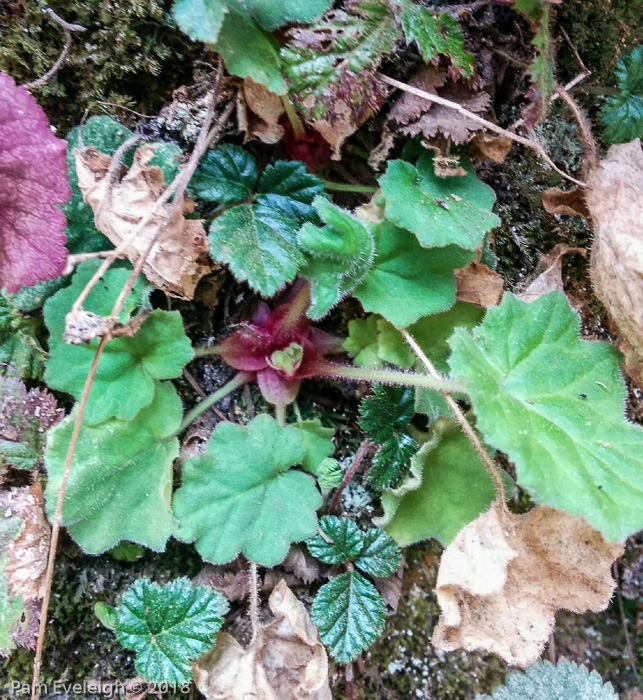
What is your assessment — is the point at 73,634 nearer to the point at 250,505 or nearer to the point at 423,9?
the point at 250,505

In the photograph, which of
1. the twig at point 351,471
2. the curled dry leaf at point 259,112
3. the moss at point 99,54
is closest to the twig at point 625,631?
the twig at point 351,471

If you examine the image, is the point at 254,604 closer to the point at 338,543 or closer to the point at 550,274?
the point at 338,543

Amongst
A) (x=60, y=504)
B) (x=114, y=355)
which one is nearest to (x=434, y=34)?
(x=114, y=355)

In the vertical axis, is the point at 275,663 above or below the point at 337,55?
below

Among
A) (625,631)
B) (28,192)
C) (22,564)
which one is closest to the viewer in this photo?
(28,192)

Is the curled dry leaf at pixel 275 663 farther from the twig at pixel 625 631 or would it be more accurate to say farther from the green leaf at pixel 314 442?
the twig at pixel 625 631

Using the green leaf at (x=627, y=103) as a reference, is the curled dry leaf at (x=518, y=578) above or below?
below

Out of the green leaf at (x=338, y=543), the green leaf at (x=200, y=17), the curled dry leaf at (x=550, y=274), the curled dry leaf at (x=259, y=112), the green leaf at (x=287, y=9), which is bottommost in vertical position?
the green leaf at (x=338, y=543)
